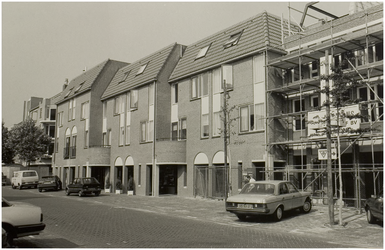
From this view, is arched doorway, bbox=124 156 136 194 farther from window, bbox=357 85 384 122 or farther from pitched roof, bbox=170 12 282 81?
window, bbox=357 85 384 122

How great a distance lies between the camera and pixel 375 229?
39.9 feet

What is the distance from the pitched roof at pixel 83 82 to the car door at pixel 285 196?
87.4ft

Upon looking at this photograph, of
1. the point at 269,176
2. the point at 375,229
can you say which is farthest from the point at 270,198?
the point at 269,176

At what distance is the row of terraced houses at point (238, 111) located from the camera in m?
18.2

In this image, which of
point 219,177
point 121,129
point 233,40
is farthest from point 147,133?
point 233,40

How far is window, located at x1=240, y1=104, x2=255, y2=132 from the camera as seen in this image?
22.0 metres

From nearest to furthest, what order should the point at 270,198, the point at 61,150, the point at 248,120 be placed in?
the point at 270,198 → the point at 248,120 → the point at 61,150

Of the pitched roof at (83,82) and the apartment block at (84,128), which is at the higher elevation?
the pitched roof at (83,82)

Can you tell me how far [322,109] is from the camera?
1762 cm

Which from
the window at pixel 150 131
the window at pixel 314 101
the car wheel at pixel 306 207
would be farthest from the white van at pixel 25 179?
the car wheel at pixel 306 207

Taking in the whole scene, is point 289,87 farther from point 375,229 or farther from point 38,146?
point 38,146

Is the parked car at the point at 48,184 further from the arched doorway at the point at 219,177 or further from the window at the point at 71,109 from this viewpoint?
the arched doorway at the point at 219,177

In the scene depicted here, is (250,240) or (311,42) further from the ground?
(311,42)

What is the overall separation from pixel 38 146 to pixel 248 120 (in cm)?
3531
